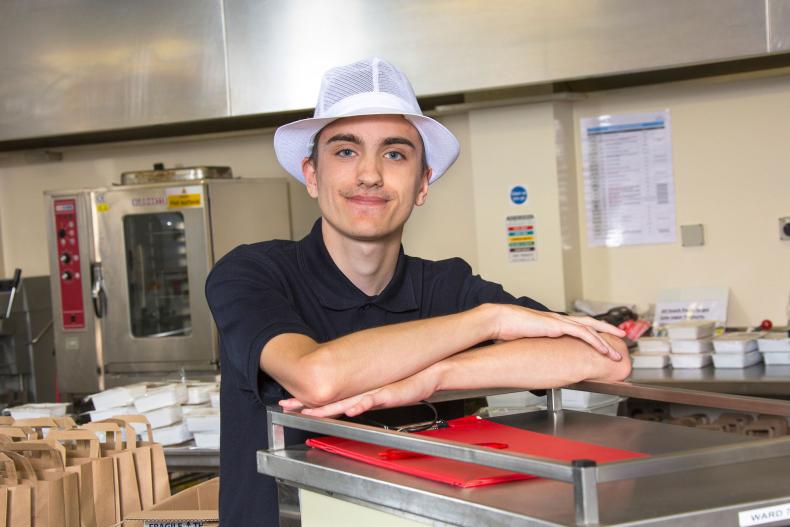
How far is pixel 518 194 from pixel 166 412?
1736 millimetres

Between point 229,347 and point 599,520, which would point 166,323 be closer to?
point 229,347

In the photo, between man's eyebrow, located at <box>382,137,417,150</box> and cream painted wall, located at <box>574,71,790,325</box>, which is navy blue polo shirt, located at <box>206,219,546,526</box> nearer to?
man's eyebrow, located at <box>382,137,417,150</box>

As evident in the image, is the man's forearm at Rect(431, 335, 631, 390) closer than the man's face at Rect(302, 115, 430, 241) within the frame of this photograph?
Yes

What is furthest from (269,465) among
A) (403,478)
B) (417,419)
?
(417,419)

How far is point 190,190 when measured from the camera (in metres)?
4.25

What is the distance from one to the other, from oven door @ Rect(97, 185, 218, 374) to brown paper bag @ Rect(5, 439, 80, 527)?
6.50 ft

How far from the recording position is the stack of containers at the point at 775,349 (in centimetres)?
332

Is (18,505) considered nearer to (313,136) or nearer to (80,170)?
(313,136)

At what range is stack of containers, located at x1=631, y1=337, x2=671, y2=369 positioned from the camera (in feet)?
11.2

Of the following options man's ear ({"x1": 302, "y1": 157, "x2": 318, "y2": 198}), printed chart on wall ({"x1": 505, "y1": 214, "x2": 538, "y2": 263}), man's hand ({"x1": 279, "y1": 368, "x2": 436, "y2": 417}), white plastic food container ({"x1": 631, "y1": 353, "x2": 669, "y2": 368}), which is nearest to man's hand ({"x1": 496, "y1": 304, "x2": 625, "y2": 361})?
man's hand ({"x1": 279, "y1": 368, "x2": 436, "y2": 417})

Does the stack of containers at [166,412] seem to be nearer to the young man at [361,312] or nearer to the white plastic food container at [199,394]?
the white plastic food container at [199,394]

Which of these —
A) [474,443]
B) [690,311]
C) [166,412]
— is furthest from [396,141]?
[690,311]

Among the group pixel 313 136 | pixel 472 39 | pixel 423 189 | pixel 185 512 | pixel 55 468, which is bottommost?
pixel 185 512

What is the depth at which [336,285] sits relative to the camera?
1.67 m
